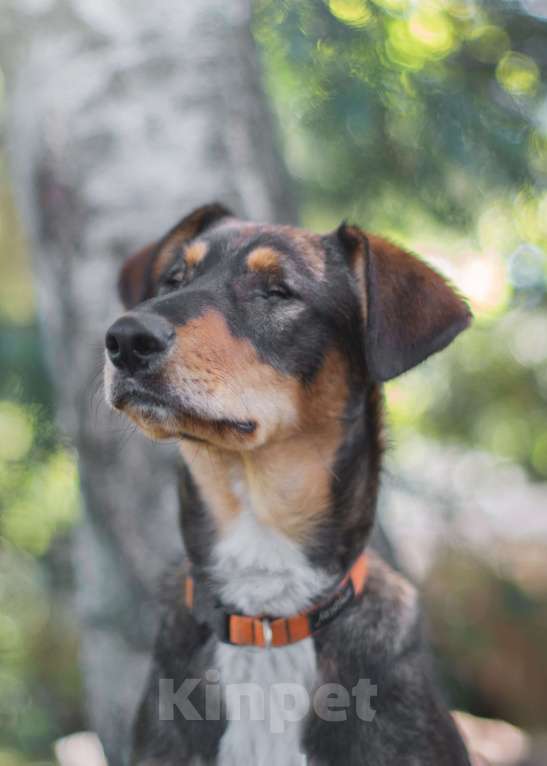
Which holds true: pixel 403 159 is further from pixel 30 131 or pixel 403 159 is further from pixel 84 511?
pixel 84 511

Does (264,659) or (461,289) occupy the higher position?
(461,289)

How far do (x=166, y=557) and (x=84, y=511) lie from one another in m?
0.47

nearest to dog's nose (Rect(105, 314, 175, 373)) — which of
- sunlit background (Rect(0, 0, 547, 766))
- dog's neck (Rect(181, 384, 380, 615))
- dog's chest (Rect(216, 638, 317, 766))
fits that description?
dog's neck (Rect(181, 384, 380, 615))

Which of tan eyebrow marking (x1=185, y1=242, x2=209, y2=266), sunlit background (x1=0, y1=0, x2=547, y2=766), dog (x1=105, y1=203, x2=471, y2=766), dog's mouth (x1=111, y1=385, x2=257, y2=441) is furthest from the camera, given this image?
sunlit background (x1=0, y1=0, x2=547, y2=766)

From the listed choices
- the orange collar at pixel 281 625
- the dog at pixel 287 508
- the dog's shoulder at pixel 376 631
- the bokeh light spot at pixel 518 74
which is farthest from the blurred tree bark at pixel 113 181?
the bokeh light spot at pixel 518 74

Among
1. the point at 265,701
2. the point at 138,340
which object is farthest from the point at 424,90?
the point at 265,701

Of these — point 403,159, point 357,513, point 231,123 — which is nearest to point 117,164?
point 231,123

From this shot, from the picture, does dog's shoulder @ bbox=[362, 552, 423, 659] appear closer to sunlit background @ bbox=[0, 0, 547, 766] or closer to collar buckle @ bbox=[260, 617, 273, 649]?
collar buckle @ bbox=[260, 617, 273, 649]

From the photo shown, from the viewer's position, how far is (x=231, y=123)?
3717mm

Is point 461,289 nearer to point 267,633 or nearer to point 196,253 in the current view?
point 196,253

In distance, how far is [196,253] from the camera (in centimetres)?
284

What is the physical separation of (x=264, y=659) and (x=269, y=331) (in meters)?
0.98

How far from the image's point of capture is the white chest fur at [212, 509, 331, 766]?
2434 millimetres

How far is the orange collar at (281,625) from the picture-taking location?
96.9 inches
